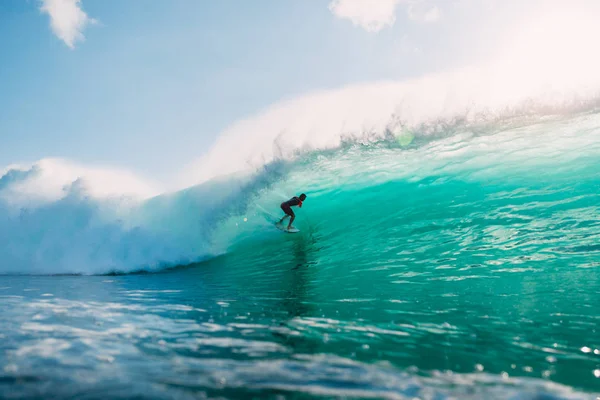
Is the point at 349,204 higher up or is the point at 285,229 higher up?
the point at 349,204

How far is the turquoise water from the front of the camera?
2227 mm

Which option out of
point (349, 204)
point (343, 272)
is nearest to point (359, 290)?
point (343, 272)

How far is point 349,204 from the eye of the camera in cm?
1189

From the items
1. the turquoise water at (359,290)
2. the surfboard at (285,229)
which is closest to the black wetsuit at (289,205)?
the surfboard at (285,229)

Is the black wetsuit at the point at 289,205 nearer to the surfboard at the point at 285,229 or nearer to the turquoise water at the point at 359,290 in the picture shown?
the surfboard at the point at 285,229

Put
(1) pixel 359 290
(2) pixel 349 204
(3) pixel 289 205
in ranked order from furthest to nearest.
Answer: (2) pixel 349 204 < (3) pixel 289 205 < (1) pixel 359 290

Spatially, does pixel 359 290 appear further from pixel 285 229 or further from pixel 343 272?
pixel 285 229

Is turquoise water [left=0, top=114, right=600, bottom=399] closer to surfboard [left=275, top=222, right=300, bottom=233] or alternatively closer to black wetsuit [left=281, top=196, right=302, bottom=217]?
surfboard [left=275, top=222, right=300, bottom=233]

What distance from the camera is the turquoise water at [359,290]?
87.7 inches

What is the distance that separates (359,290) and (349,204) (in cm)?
666

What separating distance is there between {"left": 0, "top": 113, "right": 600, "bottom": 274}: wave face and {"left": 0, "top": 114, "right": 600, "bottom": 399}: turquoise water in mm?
59

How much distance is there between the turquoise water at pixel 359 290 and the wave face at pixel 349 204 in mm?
59

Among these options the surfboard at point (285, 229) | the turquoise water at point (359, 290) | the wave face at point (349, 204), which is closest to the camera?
the turquoise water at point (359, 290)

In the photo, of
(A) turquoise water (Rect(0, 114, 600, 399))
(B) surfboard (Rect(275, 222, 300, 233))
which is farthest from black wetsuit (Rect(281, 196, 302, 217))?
(A) turquoise water (Rect(0, 114, 600, 399))
